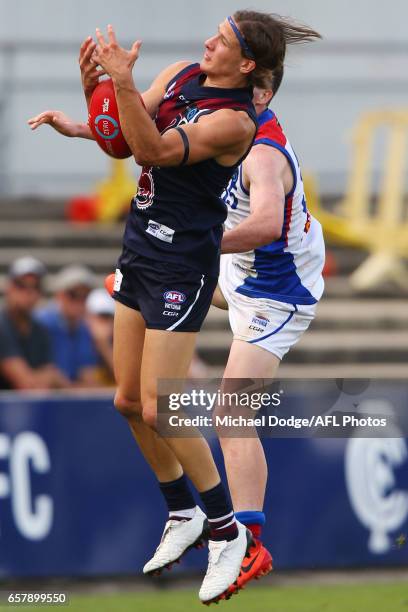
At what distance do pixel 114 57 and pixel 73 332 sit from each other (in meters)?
5.07

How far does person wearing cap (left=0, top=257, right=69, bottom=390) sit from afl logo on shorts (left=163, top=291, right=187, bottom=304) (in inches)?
164

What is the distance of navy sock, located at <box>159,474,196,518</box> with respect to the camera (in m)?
6.73

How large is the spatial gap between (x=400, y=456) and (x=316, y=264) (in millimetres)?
3667

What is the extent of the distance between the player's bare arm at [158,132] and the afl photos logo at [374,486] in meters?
4.37

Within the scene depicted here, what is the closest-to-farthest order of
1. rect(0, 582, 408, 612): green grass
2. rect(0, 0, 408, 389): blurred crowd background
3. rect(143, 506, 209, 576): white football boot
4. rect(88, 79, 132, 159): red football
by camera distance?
1. rect(88, 79, 132, 159): red football
2. rect(143, 506, 209, 576): white football boot
3. rect(0, 582, 408, 612): green grass
4. rect(0, 0, 408, 389): blurred crowd background

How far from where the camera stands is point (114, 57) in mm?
5945

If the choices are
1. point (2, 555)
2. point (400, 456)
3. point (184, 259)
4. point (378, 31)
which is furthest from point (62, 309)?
point (378, 31)

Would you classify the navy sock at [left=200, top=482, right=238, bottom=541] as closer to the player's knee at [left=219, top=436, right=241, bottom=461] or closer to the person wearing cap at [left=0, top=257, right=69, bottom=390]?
the player's knee at [left=219, top=436, right=241, bottom=461]

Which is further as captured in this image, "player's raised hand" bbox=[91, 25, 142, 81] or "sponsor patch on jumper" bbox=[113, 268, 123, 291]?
"sponsor patch on jumper" bbox=[113, 268, 123, 291]

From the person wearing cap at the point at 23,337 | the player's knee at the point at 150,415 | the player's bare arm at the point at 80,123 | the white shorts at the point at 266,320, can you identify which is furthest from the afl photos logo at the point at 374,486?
the player's bare arm at the point at 80,123

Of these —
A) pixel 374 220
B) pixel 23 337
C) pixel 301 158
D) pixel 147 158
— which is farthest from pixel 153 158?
pixel 301 158

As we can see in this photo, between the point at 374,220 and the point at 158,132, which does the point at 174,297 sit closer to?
the point at 158,132

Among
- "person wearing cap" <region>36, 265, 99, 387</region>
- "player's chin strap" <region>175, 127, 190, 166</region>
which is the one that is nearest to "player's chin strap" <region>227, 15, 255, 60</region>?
"player's chin strap" <region>175, 127, 190, 166</region>

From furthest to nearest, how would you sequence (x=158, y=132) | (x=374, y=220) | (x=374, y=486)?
(x=374, y=220) → (x=374, y=486) → (x=158, y=132)
